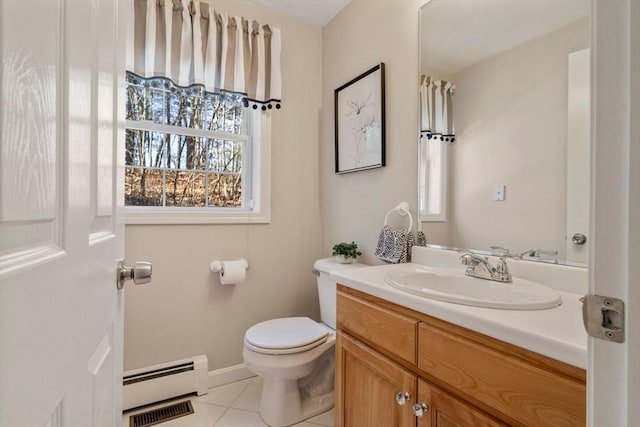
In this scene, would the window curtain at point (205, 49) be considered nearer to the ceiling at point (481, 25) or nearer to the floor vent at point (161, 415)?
the ceiling at point (481, 25)

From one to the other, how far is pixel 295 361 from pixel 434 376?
2.60 ft

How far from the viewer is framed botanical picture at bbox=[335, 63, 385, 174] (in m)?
1.70

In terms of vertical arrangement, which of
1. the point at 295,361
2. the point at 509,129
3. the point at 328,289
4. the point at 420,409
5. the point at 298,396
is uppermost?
the point at 509,129

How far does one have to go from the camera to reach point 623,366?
0.35 meters

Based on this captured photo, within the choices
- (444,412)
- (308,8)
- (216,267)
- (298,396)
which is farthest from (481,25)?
(298,396)

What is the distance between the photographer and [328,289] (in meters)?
1.78

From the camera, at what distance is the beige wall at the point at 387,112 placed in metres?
1.56

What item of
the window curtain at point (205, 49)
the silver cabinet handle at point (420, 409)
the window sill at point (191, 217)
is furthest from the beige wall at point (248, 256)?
the silver cabinet handle at point (420, 409)

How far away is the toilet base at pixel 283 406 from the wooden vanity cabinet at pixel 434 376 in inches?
16.2

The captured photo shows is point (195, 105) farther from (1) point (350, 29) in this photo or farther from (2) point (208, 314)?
(2) point (208, 314)

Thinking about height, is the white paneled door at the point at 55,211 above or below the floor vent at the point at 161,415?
above

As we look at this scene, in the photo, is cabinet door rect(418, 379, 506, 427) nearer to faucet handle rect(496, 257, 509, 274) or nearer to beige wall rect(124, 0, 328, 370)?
faucet handle rect(496, 257, 509, 274)


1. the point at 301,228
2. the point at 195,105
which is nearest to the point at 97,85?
the point at 195,105

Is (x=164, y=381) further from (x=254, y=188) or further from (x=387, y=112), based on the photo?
(x=387, y=112)
